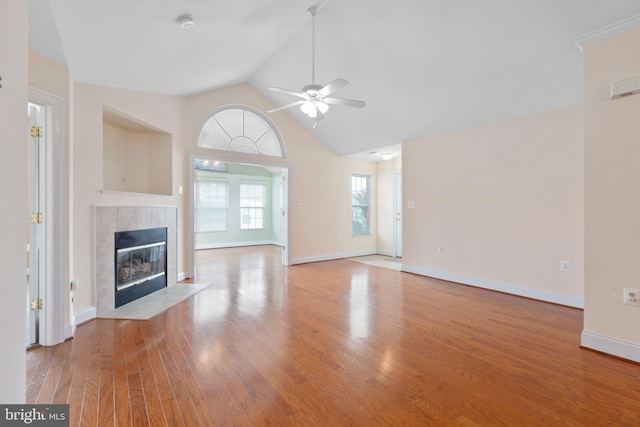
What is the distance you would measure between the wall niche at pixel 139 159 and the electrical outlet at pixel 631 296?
5.38 meters

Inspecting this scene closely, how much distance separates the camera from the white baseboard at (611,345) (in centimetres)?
231

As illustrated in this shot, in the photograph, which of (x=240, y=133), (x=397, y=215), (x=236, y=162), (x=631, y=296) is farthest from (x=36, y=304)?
(x=397, y=215)

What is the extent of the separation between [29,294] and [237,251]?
5.76 metres

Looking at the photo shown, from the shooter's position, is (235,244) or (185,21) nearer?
(185,21)

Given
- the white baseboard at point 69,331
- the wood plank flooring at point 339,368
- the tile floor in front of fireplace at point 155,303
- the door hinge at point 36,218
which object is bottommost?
the wood plank flooring at point 339,368

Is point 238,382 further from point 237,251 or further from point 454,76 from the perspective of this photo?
point 237,251

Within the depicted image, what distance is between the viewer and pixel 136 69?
3.27 m

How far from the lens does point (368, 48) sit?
3.86m

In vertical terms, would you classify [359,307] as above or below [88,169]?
below

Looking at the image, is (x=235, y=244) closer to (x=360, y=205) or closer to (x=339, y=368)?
(x=360, y=205)

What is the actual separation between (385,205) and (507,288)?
3.84m

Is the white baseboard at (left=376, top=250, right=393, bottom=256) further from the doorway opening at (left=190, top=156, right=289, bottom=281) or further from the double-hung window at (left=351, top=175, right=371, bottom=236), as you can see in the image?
the doorway opening at (left=190, top=156, right=289, bottom=281)

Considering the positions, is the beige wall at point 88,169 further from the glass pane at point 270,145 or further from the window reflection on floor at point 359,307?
the window reflection on floor at point 359,307

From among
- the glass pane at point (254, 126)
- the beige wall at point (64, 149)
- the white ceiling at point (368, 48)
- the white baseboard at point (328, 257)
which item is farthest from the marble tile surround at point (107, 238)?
the white baseboard at point (328, 257)
